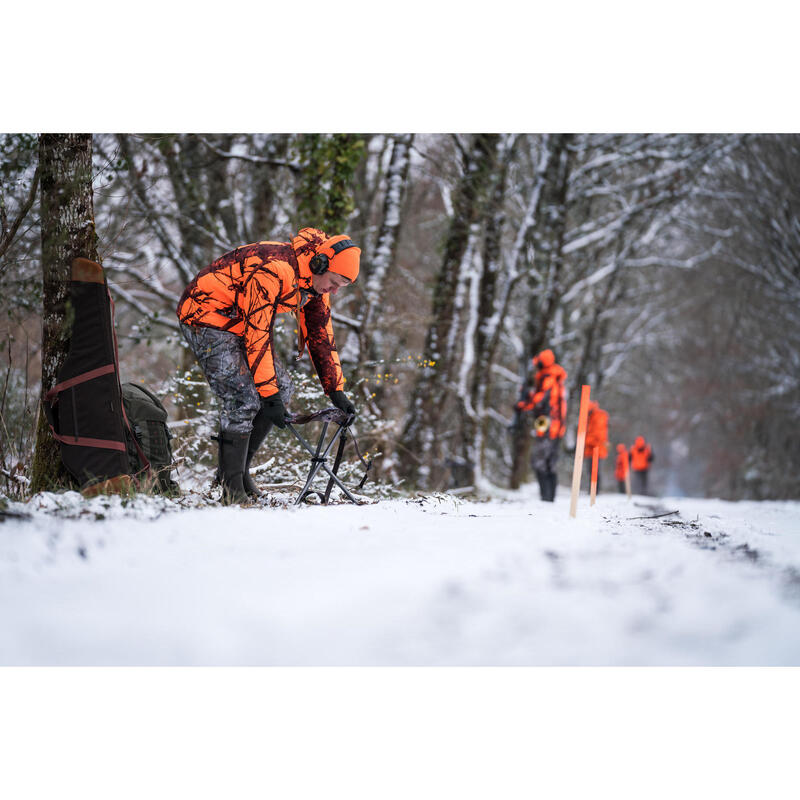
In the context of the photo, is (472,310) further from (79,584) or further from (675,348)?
(675,348)

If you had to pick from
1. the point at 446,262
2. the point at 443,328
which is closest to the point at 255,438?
the point at 443,328

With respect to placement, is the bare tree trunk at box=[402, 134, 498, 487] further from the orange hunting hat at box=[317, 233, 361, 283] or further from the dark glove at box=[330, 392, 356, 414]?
the orange hunting hat at box=[317, 233, 361, 283]

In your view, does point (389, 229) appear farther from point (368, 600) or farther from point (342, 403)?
point (368, 600)

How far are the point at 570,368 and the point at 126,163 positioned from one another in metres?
12.5

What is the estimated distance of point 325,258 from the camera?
11.1 ft

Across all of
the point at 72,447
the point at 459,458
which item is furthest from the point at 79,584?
the point at 459,458

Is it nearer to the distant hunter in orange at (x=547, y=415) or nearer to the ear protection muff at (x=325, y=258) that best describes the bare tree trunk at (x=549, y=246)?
Result: the distant hunter in orange at (x=547, y=415)

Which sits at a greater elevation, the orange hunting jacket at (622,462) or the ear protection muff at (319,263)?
the ear protection muff at (319,263)

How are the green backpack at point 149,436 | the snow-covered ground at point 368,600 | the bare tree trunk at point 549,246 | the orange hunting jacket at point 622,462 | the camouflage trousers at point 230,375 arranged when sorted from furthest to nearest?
the orange hunting jacket at point 622,462, the bare tree trunk at point 549,246, the green backpack at point 149,436, the camouflage trousers at point 230,375, the snow-covered ground at point 368,600

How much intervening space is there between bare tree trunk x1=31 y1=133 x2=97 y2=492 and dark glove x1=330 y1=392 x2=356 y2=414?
1387 mm

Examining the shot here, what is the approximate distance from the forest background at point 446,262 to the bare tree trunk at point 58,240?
0.42 feet

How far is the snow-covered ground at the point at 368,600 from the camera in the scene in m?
2.28

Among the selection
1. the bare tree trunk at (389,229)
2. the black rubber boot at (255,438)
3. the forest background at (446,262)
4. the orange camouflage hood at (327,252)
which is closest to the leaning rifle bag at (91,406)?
the black rubber boot at (255,438)

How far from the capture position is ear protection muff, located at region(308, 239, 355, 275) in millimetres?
3371
